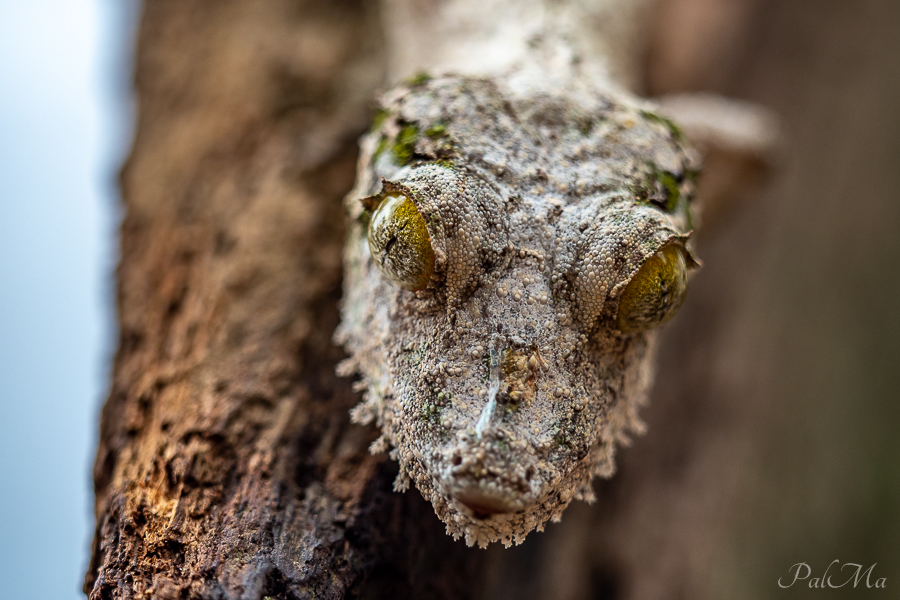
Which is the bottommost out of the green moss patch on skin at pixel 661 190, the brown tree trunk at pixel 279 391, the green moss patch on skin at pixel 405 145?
the brown tree trunk at pixel 279 391

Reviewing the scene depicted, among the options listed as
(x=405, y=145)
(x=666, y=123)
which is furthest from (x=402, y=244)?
(x=666, y=123)

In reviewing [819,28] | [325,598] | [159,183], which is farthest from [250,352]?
[819,28]

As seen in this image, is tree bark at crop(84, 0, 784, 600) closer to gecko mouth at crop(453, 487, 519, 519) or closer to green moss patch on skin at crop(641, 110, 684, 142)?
gecko mouth at crop(453, 487, 519, 519)

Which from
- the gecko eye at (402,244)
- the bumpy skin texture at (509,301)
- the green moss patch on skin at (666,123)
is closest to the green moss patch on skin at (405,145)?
the bumpy skin texture at (509,301)

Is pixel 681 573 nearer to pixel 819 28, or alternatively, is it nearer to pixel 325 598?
pixel 325 598

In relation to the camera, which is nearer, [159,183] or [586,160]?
[586,160]

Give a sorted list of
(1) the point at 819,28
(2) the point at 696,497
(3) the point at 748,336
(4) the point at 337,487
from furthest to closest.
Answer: (1) the point at 819,28 < (3) the point at 748,336 < (2) the point at 696,497 < (4) the point at 337,487

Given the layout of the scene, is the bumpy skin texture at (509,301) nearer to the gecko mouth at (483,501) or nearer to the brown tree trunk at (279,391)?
the gecko mouth at (483,501)
